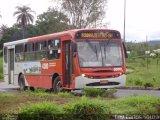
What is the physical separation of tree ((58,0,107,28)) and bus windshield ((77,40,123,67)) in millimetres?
38133

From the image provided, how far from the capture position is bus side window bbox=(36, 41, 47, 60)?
2325cm

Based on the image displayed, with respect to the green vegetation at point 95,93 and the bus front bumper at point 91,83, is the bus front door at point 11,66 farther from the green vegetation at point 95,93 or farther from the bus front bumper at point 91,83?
the green vegetation at point 95,93

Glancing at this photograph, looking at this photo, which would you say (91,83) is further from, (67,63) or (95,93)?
(95,93)

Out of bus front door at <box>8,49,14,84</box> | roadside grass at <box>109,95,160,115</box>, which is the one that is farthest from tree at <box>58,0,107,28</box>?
roadside grass at <box>109,95,160,115</box>

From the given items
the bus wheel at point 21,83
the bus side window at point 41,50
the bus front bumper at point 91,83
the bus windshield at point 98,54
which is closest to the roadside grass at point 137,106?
the bus front bumper at point 91,83

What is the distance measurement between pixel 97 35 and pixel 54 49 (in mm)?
2654

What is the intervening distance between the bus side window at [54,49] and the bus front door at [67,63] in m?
0.67

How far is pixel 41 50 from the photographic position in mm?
23672

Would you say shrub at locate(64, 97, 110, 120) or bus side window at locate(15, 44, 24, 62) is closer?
shrub at locate(64, 97, 110, 120)

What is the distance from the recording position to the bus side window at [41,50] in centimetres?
2325

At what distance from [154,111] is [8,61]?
2079 centimetres

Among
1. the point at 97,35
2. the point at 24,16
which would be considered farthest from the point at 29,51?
the point at 24,16

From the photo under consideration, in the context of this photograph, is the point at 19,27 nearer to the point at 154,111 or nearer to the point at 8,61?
the point at 8,61

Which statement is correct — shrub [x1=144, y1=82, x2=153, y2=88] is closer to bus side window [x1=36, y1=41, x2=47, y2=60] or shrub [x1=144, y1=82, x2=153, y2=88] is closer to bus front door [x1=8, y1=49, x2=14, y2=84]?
bus side window [x1=36, y1=41, x2=47, y2=60]
